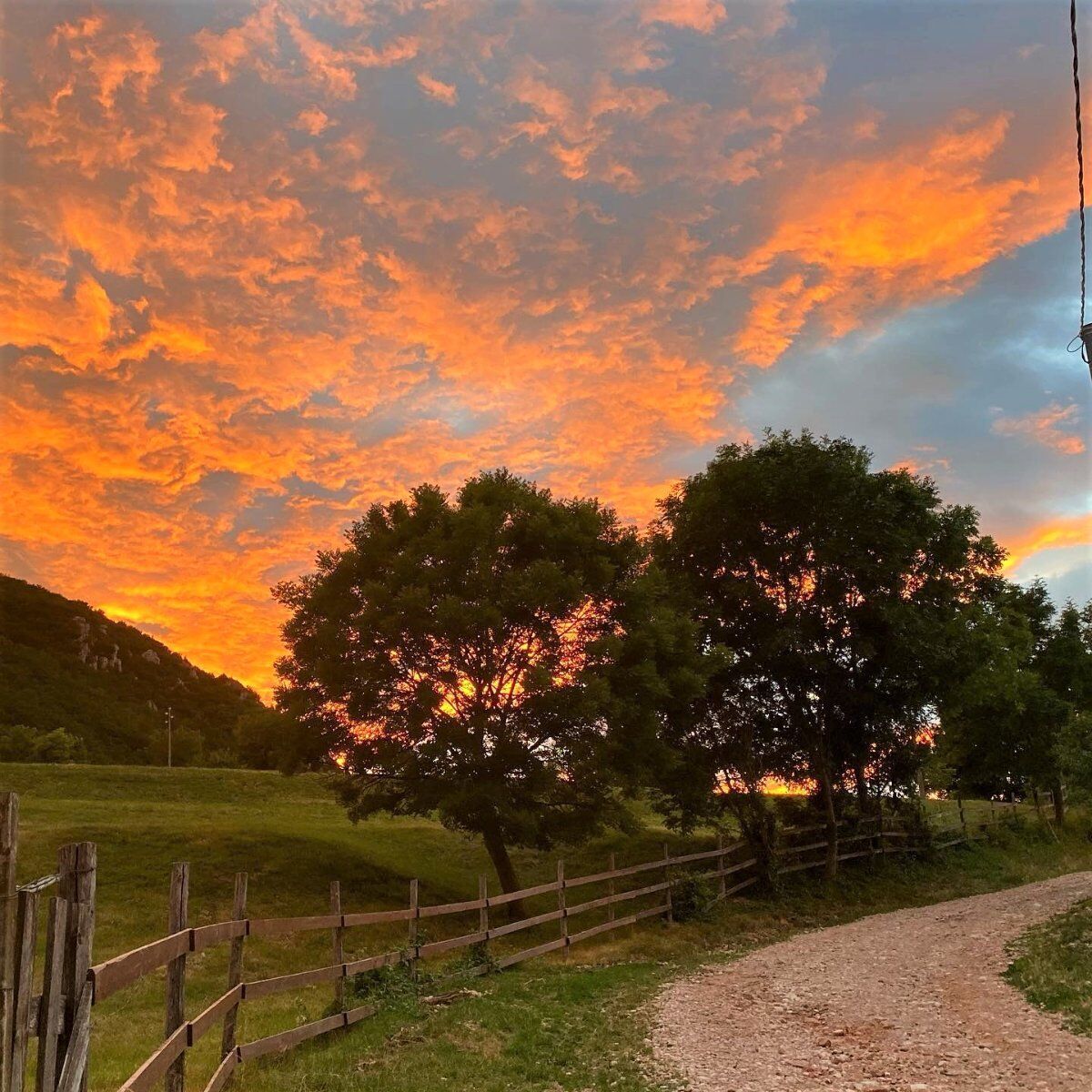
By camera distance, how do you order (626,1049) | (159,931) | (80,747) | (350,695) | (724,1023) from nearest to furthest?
(626,1049) → (724,1023) → (159,931) → (350,695) → (80,747)

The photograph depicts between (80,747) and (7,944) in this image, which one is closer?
(7,944)

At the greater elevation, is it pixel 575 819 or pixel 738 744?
pixel 738 744

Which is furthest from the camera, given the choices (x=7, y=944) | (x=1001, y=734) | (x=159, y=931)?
(x=1001, y=734)

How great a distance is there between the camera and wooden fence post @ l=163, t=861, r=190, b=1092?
7.07 meters

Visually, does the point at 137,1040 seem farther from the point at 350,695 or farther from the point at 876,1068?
the point at 350,695

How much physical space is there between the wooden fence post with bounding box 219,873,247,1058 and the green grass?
31.9 ft

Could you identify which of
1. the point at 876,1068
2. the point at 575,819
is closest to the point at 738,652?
the point at 575,819

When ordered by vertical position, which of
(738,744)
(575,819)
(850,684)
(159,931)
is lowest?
(159,931)

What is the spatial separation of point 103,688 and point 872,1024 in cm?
14722

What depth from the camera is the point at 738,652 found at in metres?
29.4

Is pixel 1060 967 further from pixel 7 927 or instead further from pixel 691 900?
pixel 7 927

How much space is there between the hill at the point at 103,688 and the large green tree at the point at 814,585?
84316 mm

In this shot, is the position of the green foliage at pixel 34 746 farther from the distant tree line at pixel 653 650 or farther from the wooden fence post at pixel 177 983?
the wooden fence post at pixel 177 983

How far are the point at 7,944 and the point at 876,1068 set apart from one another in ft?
29.9
